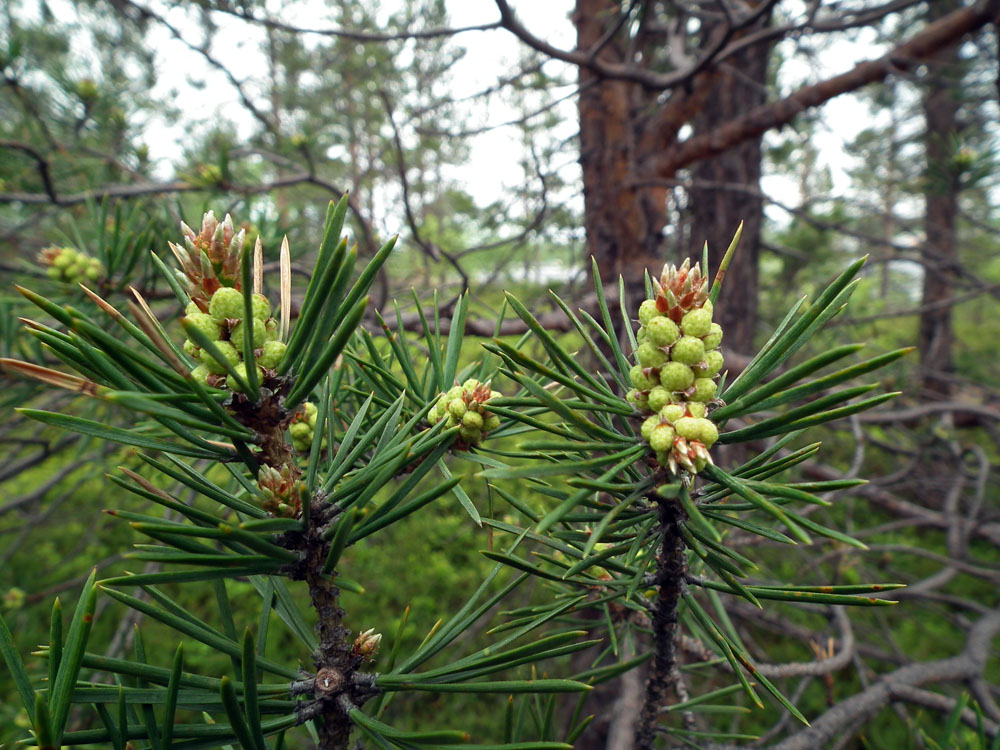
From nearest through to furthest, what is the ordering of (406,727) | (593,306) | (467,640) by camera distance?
(593,306) < (467,640) < (406,727)

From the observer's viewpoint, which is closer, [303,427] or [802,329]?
[802,329]

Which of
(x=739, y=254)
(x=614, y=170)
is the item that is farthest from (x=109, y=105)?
(x=739, y=254)

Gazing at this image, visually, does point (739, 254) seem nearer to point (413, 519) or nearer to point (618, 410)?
point (618, 410)

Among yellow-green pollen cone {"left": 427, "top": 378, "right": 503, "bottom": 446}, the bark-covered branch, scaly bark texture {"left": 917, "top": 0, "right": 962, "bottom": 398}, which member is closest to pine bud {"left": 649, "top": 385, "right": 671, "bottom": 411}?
yellow-green pollen cone {"left": 427, "top": 378, "right": 503, "bottom": 446}

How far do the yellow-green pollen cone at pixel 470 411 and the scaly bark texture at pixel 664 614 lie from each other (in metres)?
0.15

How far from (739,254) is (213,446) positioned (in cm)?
209

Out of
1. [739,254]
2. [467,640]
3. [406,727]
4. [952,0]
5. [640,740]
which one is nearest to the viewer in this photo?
[640,740]

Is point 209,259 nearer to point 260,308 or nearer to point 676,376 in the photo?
point 260,308

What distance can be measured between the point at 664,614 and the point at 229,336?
410 millimetres

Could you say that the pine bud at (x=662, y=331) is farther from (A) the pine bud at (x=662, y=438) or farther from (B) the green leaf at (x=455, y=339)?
(B) the green leaf at (x=455, y=339)

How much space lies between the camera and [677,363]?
33 cm

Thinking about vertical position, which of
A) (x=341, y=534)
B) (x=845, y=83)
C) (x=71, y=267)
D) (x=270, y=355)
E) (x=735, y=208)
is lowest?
(x=341, y=534)

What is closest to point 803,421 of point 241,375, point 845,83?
point 241,375

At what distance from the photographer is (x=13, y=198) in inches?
41.3
